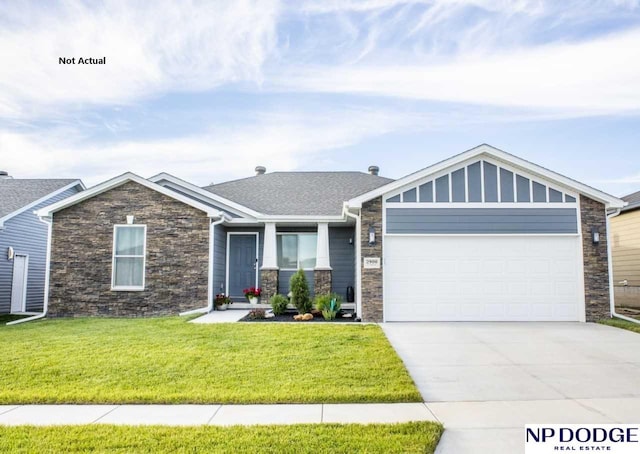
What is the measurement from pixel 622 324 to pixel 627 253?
7.83 meters

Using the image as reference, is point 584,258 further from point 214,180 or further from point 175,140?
point 214,180

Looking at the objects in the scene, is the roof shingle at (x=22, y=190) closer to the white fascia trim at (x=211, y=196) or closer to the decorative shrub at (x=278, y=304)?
the white fascia trim at (x=211, y=196)

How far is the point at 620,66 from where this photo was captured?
39.1 feet

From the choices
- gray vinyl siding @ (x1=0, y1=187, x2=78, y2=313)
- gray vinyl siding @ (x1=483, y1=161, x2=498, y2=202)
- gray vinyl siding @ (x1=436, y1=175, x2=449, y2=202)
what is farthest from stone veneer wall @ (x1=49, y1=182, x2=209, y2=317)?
gray vinyl siding @ (x1=483, y1=161, x2=498, y2=202)

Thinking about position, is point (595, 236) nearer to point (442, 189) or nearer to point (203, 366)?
point (442, 189)

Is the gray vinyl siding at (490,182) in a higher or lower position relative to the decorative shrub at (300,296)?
higher

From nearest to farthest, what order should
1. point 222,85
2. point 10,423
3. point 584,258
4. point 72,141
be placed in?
point 10,423, point 584,258, point 222,85, point 72,141

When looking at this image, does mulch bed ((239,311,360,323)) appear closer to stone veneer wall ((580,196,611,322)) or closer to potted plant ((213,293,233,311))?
potted plant ((213,293,233,311))

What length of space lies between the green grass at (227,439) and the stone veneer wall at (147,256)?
8762mm

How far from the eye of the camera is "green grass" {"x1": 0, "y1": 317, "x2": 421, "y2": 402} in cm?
520

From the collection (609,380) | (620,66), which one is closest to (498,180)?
(620,66)

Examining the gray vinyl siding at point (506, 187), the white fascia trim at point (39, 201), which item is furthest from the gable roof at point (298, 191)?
the white fascia trim at point (39, 201)

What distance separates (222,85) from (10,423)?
11.4 m

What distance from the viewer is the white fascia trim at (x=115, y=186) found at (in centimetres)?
1299
